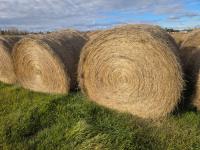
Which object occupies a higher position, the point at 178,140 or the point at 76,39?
the point at 76,39

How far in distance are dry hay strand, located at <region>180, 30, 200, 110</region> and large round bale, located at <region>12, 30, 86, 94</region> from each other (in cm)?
282

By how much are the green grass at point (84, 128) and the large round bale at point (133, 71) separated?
1.29ft

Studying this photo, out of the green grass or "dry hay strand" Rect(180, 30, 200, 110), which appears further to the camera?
"dry hay strand" Rect(180, 30, 200, 110)

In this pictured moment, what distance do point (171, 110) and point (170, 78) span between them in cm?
57

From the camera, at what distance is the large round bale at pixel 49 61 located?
1016 cm

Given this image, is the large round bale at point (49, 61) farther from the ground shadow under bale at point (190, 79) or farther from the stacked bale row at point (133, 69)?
the ground shadow under bale at point (190, 79)

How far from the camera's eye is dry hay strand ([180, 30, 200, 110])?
804 centimetres

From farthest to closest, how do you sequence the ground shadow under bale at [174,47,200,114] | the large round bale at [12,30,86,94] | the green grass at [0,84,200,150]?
the large round bale at [12,30,86,94]
the ground shadow under bale at [174,47,200,114]
the green grass at [0,84,200,150]

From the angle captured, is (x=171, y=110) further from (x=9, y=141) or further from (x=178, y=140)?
(x=9, y=141)

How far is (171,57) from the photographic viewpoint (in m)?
7.42

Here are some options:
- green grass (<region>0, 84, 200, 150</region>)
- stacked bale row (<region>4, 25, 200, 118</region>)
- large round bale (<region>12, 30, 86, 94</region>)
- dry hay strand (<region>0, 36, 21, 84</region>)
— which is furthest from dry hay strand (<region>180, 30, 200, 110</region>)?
dry hay strand (<region>0, 36, 21, 84</region>)

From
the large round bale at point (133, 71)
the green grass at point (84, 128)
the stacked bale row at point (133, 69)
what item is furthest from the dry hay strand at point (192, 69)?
the large round bale at point (133, 71)

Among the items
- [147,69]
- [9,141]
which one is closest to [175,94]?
[147,69]

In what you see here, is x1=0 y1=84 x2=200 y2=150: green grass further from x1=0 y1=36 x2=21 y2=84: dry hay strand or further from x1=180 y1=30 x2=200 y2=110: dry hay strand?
x1=0 y1=36 x2=21 y2=84: dry hay strand
